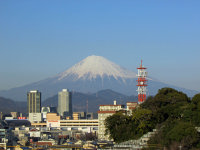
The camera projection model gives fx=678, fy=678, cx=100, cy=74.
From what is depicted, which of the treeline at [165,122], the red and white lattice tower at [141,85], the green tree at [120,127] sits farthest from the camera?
the red and white lattice tower at [141,85]

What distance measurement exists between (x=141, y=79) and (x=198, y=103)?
174 feet

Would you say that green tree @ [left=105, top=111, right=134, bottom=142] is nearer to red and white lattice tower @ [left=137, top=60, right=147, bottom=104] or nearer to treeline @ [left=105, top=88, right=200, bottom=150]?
treeline @ [left=105, top=88, right=200, bottom=150]

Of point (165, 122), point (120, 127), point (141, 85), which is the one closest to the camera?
point (165, 122)

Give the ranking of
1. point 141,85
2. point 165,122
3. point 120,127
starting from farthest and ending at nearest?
point 141,85
point 120,127
point 165,122

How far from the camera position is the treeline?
81.4 meters

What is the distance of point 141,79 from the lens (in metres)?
145

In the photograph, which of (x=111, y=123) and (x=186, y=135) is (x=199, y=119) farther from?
(x=111, y=123)

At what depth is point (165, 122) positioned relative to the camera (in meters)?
91.6

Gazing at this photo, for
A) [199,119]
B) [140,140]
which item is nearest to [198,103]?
[199,119]

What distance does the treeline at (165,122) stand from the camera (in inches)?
3204

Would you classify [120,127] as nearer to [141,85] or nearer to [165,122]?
[165,122]

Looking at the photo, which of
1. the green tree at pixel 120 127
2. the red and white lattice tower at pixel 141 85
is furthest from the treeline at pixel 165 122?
the red and white lattice tower at pixel 141 85

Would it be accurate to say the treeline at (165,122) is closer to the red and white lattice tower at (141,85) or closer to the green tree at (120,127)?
the green tree at (120,127)

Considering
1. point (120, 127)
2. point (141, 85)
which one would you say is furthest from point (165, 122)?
point (141, 85)
